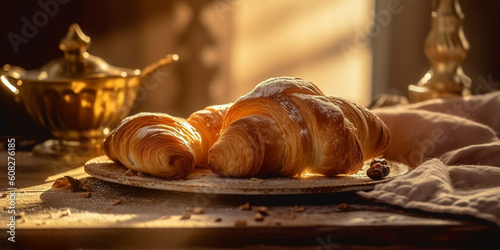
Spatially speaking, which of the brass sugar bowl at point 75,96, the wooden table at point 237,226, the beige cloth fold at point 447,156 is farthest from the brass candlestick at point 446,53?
the wooden table at point 237,226

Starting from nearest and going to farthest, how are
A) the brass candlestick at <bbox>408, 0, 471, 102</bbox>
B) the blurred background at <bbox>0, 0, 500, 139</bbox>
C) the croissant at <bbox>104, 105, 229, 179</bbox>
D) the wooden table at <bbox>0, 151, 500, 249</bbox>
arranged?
the wooden table at <bbox>0, 151, 500, 249</bbox>
the croissant at <bbox>104, 105, 229, 179</bbox>
the brass candlestick at <bbox>408, 0, 471, 102</bbox>
the blurred background at <bbox>0, 0, 500, 139</bbox>

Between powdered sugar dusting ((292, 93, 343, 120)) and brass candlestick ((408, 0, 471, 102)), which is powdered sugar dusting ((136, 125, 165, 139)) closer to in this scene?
powdered sugar dusting ((292, 93, 343, 120))

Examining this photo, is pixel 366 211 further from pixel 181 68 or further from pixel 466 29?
pixel 466 29

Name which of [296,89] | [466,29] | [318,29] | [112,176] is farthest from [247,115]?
[318,29]

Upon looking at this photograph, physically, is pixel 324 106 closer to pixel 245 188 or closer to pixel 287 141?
pixel 287 141

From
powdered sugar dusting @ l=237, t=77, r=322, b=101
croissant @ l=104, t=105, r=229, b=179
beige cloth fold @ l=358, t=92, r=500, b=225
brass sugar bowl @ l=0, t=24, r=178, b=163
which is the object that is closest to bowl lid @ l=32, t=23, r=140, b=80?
brass sugar bowl @ l=0, t=24, r=178, b=163

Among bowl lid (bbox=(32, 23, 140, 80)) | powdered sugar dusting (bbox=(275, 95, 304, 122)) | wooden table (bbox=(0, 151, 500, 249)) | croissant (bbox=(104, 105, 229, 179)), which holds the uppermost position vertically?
bowl lid (bbox=(32, 23, 140, 80))
